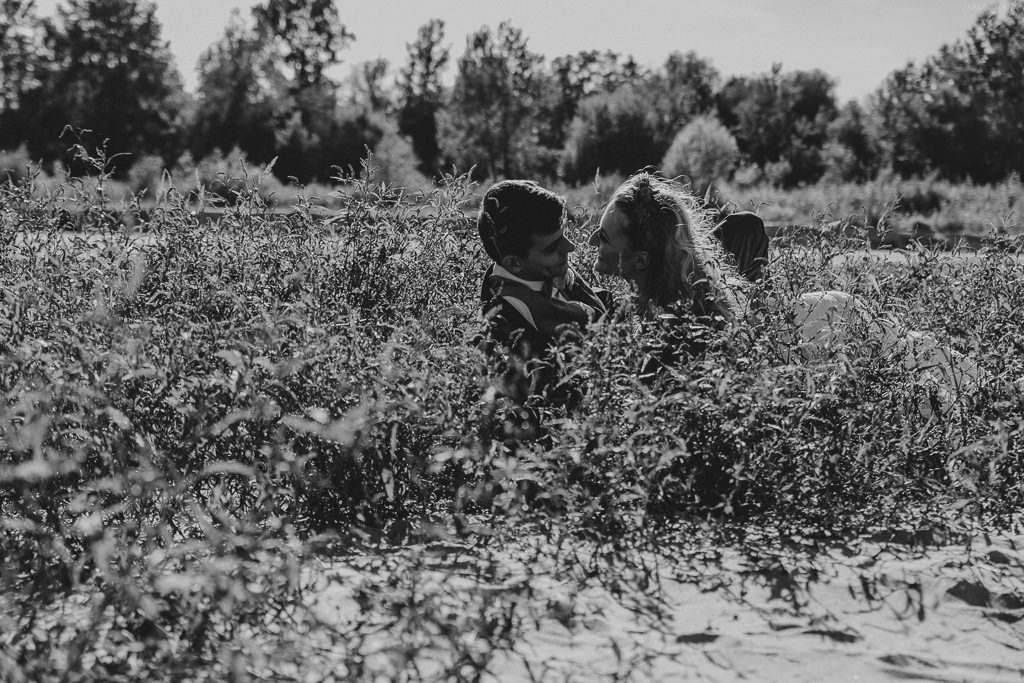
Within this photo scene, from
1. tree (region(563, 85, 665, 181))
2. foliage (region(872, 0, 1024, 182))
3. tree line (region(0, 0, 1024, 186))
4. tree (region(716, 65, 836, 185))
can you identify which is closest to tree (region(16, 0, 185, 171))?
tree line (region(0, 0, 1024, 186))

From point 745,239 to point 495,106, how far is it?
4982cm

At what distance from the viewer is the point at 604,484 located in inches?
123

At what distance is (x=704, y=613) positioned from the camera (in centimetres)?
275

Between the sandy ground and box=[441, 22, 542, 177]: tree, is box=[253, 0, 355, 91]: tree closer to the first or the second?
box=[441, 22, 542, 177]: tree

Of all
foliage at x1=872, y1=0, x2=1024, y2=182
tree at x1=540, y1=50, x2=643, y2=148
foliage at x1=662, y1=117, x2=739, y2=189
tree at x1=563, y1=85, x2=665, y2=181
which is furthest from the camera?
tree at x1=540, y1=50, x2=643, y2=148

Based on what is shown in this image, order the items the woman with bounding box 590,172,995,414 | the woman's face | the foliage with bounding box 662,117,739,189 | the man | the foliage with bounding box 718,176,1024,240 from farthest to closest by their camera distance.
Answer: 1. the foliage with bounding box 662,117,739,189
2. the foliage with bounding box 718,176,1024,240
3. the woman's face
4. the man
5. the woman with bounding box 590,172,995,414

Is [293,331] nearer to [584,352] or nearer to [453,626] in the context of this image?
[584,352]

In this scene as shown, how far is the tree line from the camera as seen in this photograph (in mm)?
52688

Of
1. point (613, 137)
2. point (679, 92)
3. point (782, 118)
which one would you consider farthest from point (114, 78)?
point (782, 118)

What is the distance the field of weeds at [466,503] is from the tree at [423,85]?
74.7 meters

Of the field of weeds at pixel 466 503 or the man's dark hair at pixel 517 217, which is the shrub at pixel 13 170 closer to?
the field of weeds at pixel 466 503

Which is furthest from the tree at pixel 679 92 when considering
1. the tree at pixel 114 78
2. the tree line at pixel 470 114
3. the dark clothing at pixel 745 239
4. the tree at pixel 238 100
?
the dark clothing at pixel 745 239

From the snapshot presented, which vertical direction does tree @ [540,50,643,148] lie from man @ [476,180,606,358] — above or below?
above

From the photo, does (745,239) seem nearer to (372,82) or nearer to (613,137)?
(613,137)
